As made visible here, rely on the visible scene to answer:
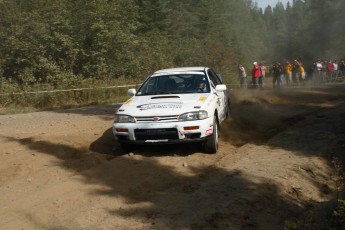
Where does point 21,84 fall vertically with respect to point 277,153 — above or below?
above

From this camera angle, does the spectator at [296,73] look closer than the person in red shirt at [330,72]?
Yes

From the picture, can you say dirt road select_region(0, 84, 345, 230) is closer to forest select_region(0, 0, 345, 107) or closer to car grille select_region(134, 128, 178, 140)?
car grille select_region(134, 128, 178, 140)

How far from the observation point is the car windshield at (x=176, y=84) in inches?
345

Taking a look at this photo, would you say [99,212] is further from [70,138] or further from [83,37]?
[83,37]

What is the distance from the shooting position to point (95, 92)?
19422 mm

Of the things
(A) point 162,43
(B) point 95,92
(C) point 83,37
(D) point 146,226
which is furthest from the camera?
(A) point 162,43

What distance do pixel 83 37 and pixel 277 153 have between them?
57.3 feet

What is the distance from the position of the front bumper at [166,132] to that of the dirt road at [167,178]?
0.39 m

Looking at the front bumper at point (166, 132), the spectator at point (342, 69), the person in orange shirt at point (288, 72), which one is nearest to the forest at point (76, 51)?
the person in orange shirt at point (288, 72)

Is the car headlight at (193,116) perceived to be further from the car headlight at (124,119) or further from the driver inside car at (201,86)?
the driver inside car at (201,86)

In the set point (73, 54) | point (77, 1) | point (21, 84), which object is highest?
point (77, 1)

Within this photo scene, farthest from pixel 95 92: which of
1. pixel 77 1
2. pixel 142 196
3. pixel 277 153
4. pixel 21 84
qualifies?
pixel 142 196

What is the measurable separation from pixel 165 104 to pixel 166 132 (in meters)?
0.61

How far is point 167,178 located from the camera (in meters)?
6.67
